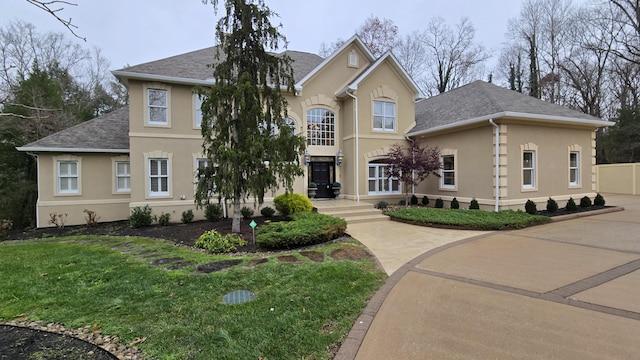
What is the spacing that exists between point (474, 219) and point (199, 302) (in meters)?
8.93

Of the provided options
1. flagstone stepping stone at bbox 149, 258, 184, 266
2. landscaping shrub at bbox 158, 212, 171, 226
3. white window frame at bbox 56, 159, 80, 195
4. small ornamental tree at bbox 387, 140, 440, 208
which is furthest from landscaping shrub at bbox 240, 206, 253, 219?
white window frame at bbox 56, 159, 80, 195

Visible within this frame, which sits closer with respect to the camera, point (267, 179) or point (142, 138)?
point (267, 179)

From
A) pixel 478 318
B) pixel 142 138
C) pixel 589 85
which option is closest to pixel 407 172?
pixel 478 318

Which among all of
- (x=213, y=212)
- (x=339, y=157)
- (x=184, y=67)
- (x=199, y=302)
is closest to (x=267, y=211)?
(x=213, y=212)

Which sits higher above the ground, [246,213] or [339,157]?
[339,157]

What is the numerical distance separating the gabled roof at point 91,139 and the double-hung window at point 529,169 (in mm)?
16786

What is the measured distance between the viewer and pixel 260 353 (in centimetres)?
304

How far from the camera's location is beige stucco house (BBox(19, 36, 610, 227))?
11773mm

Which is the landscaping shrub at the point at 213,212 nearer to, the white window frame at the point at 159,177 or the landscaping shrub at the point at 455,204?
the white window frame at the point at 159,177

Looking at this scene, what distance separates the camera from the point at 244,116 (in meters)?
8.46

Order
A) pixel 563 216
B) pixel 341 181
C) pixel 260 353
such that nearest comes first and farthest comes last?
pixel 260 353 → pixel 563 216 → pixel 341 181

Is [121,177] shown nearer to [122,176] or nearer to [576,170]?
[122,176]

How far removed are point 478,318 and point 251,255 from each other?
4.84 m

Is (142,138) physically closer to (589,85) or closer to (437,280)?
(437,280)
